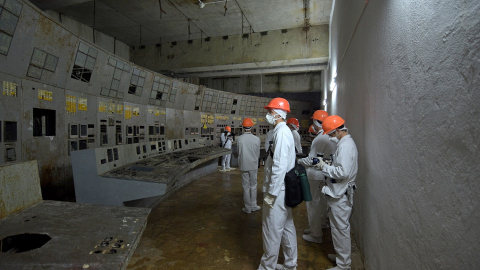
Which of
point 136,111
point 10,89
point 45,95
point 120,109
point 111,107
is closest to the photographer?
point 10,89

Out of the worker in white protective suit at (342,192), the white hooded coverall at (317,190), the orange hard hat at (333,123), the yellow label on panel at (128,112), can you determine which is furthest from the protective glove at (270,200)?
the yellow label on panel at (128,112)

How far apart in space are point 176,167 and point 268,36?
5899mm

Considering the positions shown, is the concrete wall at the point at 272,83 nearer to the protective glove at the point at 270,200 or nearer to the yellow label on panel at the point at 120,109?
the yellow label on panel at the point at 120,109

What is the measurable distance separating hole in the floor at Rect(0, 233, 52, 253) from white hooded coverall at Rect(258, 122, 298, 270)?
1.74 meters

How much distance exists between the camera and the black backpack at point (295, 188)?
2.31 metres

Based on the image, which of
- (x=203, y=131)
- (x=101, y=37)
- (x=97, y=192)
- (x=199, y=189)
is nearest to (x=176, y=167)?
(x=97, y=192)

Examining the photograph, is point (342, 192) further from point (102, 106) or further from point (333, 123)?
point (102, 106)

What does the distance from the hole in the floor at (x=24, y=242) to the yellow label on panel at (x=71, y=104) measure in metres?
3.06

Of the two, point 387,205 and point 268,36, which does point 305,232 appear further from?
point 268,36

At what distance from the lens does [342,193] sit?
2.42 meters

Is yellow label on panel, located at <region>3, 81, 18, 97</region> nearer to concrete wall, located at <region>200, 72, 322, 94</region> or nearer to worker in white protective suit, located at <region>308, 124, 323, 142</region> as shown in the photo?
worker in white protective suit, located at <region>308, 124, 323, 142</region>

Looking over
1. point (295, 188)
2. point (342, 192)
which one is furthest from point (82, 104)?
point (342, 192)

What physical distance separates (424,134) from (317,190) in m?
2.27

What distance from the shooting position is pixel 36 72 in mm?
3430
